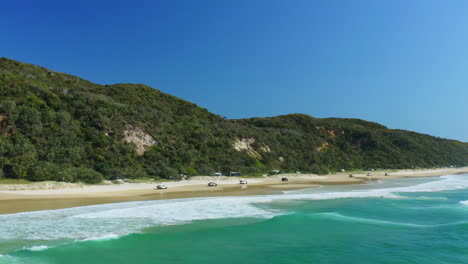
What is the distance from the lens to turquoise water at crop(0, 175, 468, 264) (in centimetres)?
1365

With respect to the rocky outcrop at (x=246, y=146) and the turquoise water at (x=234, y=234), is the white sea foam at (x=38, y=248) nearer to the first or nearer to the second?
the turquoise water at (x=234, y=234)

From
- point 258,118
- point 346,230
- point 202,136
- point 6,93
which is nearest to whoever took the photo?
point 346,230

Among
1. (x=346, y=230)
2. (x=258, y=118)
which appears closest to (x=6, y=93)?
(x=346, y=230)

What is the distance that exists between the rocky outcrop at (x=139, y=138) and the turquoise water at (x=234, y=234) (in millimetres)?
24730

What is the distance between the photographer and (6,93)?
45.4 metres

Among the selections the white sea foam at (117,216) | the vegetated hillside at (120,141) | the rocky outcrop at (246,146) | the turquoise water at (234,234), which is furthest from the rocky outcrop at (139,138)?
the turquoise water at (234,234)

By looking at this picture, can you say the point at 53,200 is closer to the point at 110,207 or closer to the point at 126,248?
the point at 110,207

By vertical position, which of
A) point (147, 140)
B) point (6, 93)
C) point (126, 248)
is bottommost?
point (126, 248)

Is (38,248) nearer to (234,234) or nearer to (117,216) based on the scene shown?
(117,216)

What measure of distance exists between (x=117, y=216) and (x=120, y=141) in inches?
1106

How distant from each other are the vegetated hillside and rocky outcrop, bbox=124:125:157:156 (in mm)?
176

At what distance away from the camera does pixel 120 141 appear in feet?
155

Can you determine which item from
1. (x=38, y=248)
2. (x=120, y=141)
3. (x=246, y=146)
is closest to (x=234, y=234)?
(x=38, y=248)

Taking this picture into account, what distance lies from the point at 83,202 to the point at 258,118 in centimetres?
10598
